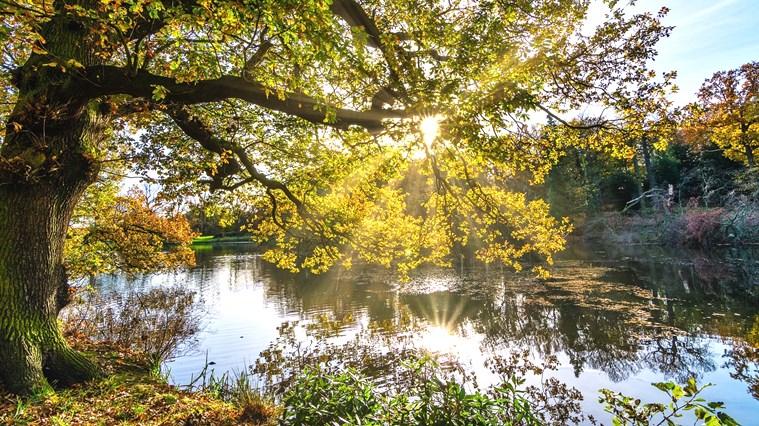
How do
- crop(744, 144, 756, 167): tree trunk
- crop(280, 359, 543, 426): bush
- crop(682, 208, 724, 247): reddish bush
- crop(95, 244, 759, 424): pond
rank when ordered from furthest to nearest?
crop(744, 144, 756, 167): tree trunk
crop(682, 208, 724, 247): reddish bush
crop(95, 244, 759, 424): pond
crop(280, 359, 543, 426): bush

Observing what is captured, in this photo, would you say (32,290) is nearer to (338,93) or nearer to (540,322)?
(338,93)

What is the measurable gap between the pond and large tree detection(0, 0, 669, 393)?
3888mm

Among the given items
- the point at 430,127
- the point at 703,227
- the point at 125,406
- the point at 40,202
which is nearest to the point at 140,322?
the point at 40,202

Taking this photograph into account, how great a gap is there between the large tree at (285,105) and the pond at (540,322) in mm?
3888

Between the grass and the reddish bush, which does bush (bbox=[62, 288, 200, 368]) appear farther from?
the reddish bush

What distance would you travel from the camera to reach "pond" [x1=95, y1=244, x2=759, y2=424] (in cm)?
1009

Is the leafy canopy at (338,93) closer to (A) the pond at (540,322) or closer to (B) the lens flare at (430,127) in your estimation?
(B) the lens flare at (430,127)

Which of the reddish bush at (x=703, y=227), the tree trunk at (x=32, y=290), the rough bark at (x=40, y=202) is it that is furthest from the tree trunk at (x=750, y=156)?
the tree trunk at (x=32, y=290)

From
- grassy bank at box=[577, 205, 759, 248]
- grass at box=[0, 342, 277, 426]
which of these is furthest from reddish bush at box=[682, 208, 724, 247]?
grass at box=[0, 342, 277, 426]

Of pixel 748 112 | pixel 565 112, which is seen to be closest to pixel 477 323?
pixel 565 112

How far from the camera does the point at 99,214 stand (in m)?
12.6

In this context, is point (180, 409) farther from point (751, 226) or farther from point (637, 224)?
point (637, 224)

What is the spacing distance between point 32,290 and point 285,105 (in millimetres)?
4333

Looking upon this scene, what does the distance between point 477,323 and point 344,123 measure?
11225mm
